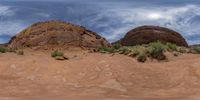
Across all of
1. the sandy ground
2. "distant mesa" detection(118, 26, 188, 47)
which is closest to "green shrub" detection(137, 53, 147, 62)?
the sandy ground

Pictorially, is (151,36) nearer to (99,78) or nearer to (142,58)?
(142,58)

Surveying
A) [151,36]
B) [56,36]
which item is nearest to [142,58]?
[56,36]

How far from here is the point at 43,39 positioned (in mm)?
32281

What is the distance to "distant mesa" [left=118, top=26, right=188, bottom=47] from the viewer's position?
40791 mm

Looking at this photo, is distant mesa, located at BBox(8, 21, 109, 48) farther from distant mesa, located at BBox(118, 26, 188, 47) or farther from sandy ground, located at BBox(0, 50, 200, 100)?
sandy ground, located at BBox(0, 50, 200, 100)

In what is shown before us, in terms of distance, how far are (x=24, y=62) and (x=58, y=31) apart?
10726 millimetres

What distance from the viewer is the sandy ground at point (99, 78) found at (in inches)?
701

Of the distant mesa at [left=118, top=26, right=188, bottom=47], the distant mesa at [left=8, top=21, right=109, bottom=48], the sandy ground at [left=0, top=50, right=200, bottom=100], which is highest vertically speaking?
the distant mesa at [left=118, top=26, right=188, bottom=47]

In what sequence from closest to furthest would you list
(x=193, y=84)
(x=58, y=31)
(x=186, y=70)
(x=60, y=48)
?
(x=193, y=84), (x=186, y=70), (x=60, y=48), (x=58, y=31)

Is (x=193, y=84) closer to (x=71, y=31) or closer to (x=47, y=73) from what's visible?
(x=47, y=73)

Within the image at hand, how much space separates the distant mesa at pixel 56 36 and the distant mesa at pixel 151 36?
6.03 meters

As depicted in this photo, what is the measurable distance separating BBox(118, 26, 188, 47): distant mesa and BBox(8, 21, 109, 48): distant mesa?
603 centimetres

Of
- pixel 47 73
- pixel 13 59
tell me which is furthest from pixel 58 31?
pixel 47 73

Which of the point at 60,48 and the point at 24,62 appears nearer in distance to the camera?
the point at 24,62
